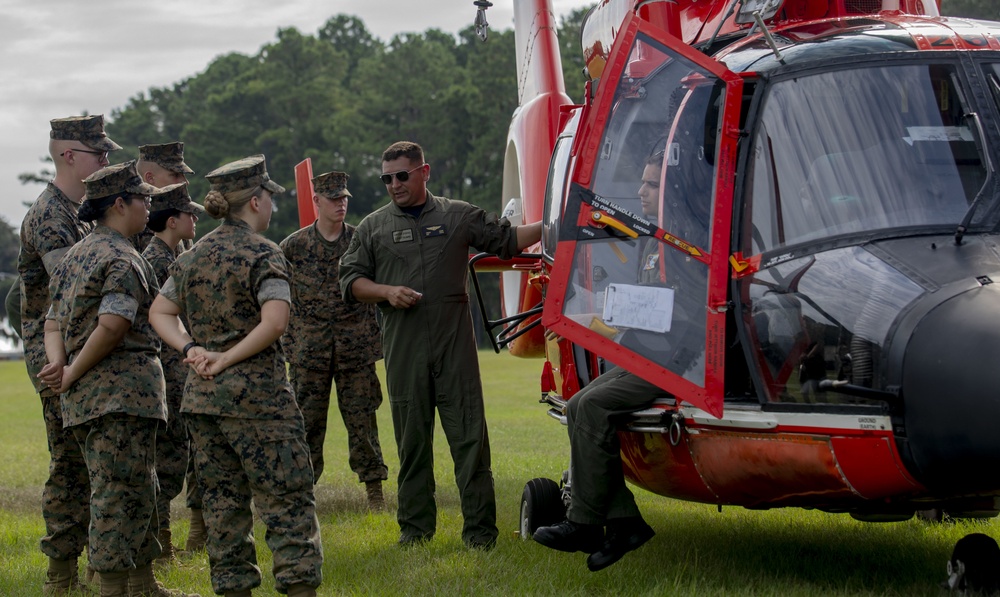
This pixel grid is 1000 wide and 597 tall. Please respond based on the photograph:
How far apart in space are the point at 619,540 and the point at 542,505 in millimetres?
1455

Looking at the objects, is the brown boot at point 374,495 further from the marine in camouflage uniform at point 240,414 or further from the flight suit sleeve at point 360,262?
the marine in camouflage uniform at point 240,414

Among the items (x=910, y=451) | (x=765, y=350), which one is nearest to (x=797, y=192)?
(x=765, y=350)

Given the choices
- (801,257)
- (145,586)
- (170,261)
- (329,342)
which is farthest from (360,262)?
(801,257)

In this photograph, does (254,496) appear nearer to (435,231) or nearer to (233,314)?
(233,314)

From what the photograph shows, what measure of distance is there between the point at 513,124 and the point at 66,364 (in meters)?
4.72

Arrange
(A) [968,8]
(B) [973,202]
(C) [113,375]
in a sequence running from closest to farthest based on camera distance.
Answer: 1. (B) [973,202]
2. (C) [113,375]
3. (A) [968,8]

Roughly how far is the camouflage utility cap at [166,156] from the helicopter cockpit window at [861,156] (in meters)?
3.71

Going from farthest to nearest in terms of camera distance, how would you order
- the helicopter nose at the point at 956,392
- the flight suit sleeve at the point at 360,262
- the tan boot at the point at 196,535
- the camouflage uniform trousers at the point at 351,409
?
the camouflage uniform trousers at the point at 351,409, the tan boot at the point at 196,535, the flight suit sleeve at the point at 360,262, the helicopter nose at the point at 956,392

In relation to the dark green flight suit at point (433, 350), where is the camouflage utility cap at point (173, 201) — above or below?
above

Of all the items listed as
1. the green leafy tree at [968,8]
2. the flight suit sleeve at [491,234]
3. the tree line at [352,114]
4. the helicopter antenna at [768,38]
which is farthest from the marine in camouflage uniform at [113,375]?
the tree line at [352,114]

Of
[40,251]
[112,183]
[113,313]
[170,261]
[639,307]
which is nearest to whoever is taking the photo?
[639,307]

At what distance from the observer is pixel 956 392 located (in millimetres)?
3896

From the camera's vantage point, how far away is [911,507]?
15.6 feet

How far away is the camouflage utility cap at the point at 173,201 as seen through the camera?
20.3ft
